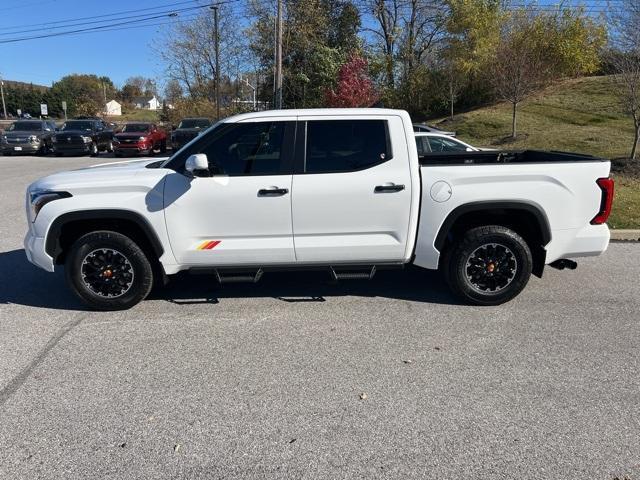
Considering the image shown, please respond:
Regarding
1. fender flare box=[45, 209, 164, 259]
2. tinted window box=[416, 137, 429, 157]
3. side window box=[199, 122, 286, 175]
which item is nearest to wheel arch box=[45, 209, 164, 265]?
fender flare box=[45, 209, 164, 259]

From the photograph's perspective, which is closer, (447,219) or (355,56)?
(447,219)

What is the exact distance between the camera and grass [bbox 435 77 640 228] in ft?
54.7

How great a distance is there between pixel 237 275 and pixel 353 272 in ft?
3.65

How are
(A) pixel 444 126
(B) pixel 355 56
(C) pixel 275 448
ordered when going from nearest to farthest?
(C) pixel 275 448 → (A) pixel 444 126 → (B) pixel 355 56

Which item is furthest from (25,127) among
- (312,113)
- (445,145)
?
(312,113)

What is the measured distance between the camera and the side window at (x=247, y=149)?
4.78m

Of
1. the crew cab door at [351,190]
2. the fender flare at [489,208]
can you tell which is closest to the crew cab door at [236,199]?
the crew cab door at [351,190]

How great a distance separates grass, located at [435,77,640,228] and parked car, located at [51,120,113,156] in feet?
57.1

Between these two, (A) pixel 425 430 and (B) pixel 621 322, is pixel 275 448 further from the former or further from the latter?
(B) pixel 621 322

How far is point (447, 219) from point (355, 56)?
104 ft

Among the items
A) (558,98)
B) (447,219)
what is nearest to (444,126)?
(558,98)

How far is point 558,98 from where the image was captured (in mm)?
27062

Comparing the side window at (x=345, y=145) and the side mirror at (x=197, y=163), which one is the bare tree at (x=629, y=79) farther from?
the side mirror at (x=197, y=163)

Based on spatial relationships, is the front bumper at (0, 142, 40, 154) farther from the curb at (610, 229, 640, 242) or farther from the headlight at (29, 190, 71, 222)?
the curb at (610, 229, 640, 242)
